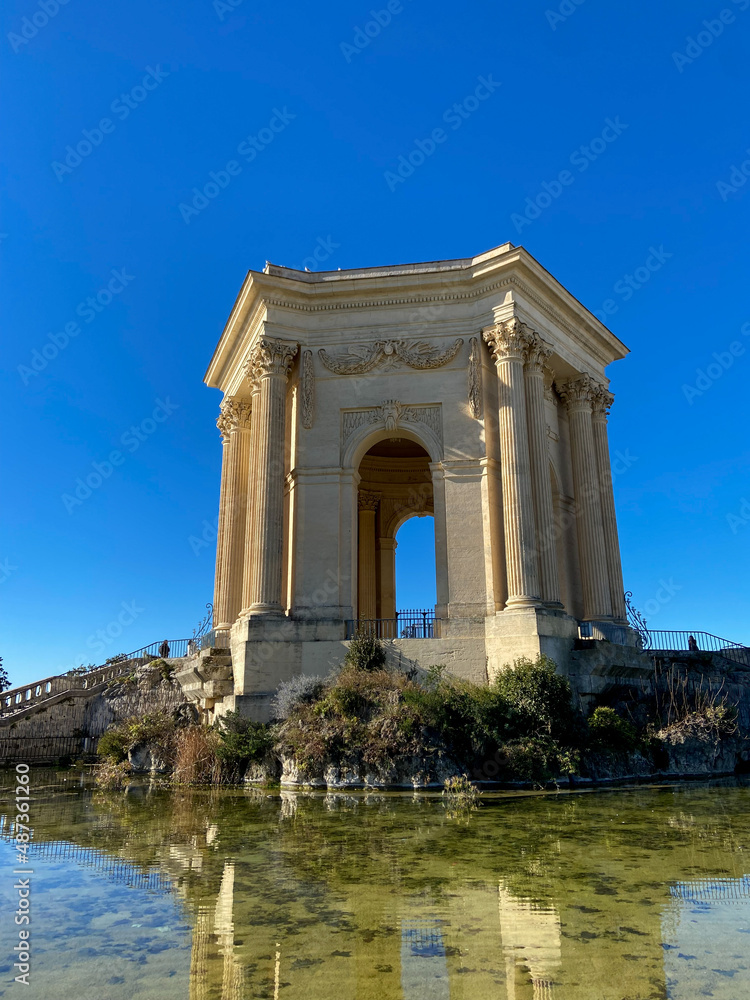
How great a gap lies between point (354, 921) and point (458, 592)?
14.1 m

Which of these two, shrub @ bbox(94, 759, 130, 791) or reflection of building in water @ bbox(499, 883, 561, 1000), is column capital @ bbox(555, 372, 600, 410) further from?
reflection of building in water @ bbox(499, 883, 561, 1000)

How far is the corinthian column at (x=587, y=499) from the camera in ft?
76.5

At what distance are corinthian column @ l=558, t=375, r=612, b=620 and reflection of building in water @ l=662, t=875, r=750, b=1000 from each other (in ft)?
54.8

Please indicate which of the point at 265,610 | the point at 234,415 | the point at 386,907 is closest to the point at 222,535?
the point at 234,415

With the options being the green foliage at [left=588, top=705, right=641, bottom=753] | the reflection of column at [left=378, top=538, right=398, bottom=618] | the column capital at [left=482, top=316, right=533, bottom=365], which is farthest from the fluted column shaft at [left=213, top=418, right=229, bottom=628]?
the green foliage at [left=588, top=705, right=641, bottom=753]

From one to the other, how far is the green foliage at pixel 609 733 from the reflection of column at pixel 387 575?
14416mm

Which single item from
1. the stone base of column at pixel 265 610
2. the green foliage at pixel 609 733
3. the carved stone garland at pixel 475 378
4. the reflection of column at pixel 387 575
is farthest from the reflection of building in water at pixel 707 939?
the reflection of column at pixel 387 575

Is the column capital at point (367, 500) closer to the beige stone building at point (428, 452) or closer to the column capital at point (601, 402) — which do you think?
the beige stone building at point (428, 452)

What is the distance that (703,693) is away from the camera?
18203 mm

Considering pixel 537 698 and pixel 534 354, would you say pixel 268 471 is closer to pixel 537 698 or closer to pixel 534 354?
pixel 534 354

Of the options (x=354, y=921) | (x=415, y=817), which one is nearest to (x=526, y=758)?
(x=415, y=817)

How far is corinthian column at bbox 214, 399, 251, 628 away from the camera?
2392cm

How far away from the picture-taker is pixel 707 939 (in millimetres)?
5246

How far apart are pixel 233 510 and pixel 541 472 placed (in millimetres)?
10341
